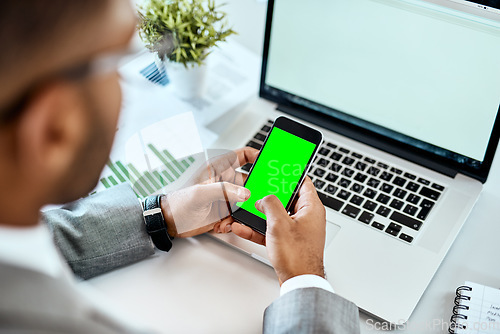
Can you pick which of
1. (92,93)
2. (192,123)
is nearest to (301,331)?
(92,93)

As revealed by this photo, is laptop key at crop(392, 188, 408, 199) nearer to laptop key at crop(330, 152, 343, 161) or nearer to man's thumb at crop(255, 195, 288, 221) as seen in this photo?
laptop key at crop(330, 152, 343, 161)

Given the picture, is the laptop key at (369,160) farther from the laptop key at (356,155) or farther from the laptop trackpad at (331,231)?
the laptop trackpad at (331,231)

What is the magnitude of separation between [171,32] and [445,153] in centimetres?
53

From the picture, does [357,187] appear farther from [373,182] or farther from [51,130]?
[51,130]

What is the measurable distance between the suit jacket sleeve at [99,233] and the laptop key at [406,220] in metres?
0.38

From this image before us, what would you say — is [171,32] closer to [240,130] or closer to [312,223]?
[240,130]

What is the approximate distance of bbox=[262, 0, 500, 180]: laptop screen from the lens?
30.9 inches

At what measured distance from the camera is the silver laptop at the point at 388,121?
76 cm

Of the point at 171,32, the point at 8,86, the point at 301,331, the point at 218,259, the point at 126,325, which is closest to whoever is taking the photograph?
the point at 8,86

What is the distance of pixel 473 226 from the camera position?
0.84 metres

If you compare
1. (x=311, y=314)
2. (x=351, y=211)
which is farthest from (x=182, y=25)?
(x=311, y=314)

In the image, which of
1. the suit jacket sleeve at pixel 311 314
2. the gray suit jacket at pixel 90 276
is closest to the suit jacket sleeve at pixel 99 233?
the gray suit jacket at pixel 90 276

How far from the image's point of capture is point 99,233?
754mm

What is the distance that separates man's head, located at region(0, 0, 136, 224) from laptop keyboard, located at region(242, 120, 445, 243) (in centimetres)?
44
